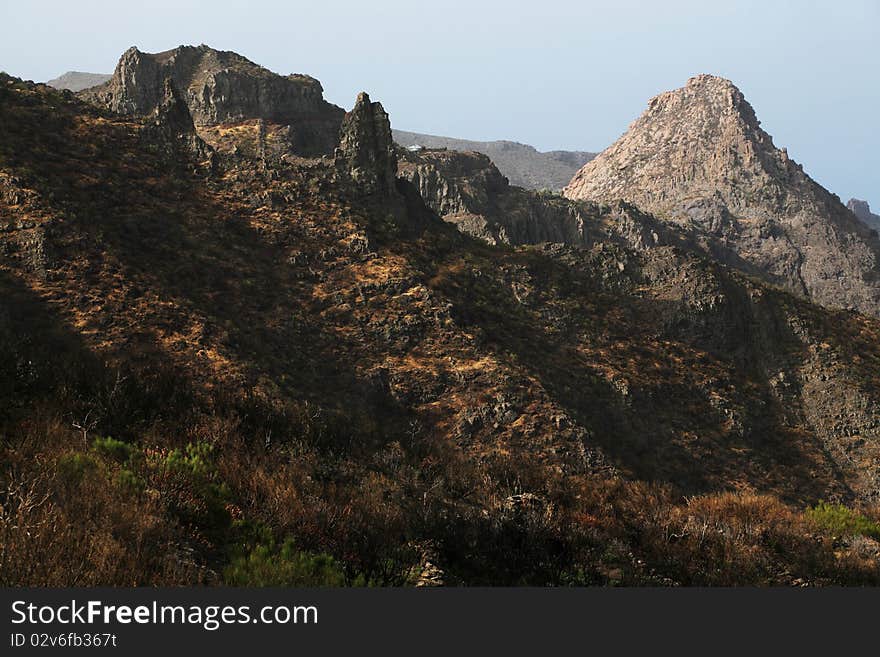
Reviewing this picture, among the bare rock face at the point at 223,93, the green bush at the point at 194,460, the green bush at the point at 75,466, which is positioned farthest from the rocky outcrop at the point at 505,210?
the green bush at the point at 75,466

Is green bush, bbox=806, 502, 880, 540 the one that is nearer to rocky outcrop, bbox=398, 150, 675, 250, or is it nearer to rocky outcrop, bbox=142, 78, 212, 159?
rocky outcrop, bbox=142, 78, 212, 159

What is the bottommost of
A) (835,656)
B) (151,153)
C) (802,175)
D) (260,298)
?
(260,298)

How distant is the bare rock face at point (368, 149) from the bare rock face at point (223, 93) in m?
29.5

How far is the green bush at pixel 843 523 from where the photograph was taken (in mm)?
11500

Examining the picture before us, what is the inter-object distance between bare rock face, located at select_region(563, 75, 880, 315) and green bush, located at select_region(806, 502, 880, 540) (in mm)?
95814

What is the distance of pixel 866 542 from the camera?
10664 millimetres

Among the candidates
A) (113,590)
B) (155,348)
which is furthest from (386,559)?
(155,348)

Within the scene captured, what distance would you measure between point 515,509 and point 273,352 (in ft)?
70.8

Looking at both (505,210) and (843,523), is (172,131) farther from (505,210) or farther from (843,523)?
(505,210)

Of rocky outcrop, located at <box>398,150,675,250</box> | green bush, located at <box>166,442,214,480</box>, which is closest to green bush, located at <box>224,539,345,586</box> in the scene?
green bush, located at <box>166,442,214,480</box>

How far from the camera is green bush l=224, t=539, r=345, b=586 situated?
6141 millimetres

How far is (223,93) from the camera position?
7962 cm

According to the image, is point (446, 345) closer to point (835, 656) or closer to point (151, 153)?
point (151, 153)

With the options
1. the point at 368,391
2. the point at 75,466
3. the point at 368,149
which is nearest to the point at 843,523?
the point at 75,466
